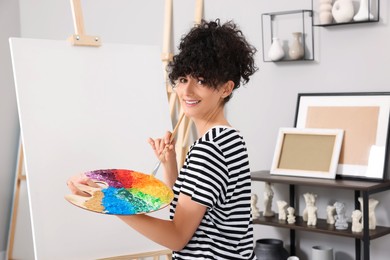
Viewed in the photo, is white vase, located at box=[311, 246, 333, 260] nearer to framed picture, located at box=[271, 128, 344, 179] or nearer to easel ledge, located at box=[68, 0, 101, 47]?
framed picture, located at box=[271, 128, 344, 179]

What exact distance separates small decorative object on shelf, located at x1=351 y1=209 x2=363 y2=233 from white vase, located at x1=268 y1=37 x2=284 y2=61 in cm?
87

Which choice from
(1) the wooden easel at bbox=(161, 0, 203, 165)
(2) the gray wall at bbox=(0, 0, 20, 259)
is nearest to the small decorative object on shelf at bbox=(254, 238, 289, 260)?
(1) the wooden easel at bbox=(161, 0, 203, 165)

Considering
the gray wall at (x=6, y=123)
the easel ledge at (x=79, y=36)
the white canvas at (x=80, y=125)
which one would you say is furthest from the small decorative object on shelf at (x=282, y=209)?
the gray wall at (x=6, y=123)

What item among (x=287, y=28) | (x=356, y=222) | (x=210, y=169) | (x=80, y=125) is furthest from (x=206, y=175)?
(x=287, y=28)

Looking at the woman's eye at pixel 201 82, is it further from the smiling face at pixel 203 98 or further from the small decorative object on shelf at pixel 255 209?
the small decorative object on shelf at pixel 255 209

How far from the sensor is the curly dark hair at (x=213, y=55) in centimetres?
161

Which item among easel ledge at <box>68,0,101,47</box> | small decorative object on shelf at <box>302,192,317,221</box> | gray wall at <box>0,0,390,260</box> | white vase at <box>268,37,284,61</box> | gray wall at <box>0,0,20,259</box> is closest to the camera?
easel ledge at <box>68,0,101,47</box>

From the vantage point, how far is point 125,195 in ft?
5.54

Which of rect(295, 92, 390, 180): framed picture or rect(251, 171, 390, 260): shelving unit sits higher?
rect(295, 92, 390, 180): framed picture

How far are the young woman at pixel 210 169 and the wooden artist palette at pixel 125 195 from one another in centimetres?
3

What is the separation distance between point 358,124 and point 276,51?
57cm

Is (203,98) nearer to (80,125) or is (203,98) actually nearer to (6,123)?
(80,125)

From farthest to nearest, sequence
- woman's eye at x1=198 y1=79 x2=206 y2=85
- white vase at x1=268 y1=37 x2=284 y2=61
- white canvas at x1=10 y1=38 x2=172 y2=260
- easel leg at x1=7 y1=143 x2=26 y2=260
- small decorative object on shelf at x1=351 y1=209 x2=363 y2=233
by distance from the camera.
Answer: easel leg at x1=7 y1=143 x2=26 y2=260, white vase at x1=268 y1=37 x2=284 y2=61, small decorative object on shelf at x1=351 y1=209 x2=363 y2=233, white canvas at x1=10 y1=38 x2=172 y2=260, woman's eye at x1=198 y1=79 x2=206 y2=85

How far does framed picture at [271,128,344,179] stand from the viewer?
325cm
